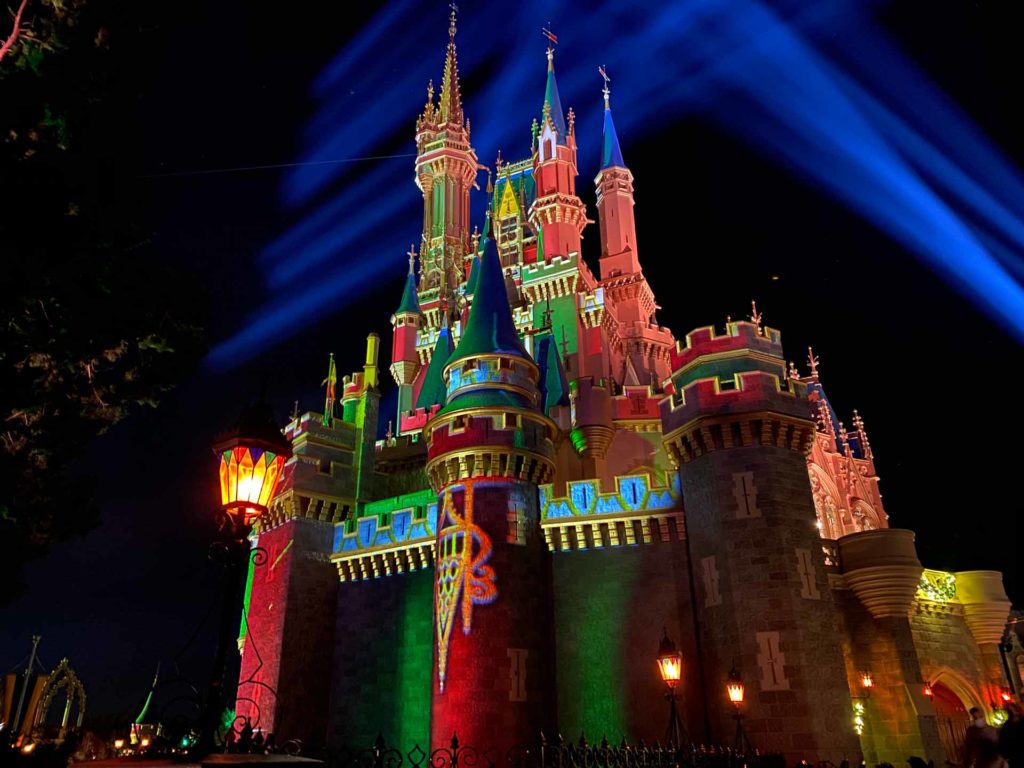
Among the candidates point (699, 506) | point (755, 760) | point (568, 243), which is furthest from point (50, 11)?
point (568, 243)

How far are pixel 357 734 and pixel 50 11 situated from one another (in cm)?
2051

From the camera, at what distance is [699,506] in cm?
1891

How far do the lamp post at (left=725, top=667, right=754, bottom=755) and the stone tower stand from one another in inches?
9.2

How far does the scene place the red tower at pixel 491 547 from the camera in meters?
18.5

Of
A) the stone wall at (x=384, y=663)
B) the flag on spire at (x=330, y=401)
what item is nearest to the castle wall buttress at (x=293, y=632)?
the stone wall at (x=384, y=663)

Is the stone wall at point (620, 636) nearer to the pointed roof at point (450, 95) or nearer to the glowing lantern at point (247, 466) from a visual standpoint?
the glowing lantern at point (247, 466)

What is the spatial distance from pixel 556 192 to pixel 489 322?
21417 millimetres

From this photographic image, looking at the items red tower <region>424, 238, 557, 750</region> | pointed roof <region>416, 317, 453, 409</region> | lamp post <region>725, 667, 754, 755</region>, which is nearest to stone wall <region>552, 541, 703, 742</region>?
red tower <region>424, 238, 557, 750</region>

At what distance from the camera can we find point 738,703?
16031mm

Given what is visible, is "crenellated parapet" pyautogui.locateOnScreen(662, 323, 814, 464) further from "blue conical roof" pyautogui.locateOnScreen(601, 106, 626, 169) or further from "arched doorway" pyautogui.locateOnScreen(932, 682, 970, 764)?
"blue conical roof" pyautogui.locateOnScreen(601, 106, 626, 169)

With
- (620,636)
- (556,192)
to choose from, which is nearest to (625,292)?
(556,192)

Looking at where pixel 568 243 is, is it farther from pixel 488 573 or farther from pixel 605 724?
pixel 605 724

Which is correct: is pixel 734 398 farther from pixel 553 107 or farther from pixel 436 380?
pixel 553 107

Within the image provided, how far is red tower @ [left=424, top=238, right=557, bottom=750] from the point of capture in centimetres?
1850
